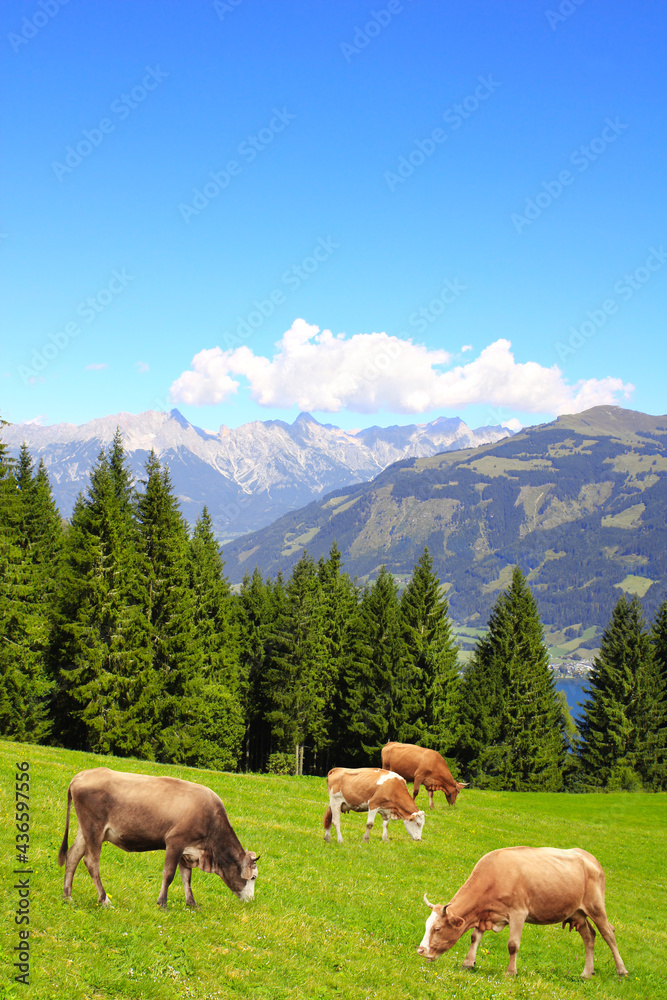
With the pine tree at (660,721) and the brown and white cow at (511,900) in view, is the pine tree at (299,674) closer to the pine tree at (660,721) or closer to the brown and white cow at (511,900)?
the pine tree at (660,721)

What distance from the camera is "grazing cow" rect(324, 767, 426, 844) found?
1966 cm

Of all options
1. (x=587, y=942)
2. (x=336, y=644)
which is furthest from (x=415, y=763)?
(x=336, y=644)

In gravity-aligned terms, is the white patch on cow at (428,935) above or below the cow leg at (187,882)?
below

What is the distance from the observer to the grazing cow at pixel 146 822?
1041 centimetres

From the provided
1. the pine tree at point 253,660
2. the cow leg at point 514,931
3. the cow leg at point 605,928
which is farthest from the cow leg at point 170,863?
the pine tree at point 253,660

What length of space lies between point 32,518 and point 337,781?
127 feet

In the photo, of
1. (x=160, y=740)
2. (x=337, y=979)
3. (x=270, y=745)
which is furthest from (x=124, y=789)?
(x=270, y=745)

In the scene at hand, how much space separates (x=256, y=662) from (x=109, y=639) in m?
28.2

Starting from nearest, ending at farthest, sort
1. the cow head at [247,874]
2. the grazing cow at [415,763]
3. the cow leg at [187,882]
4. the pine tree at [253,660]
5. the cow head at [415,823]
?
the cow leg at [187,882], the cow head at [247,874], the cow head at [415,823], the grazing cow at [415,763], the pine tree at [253,660]

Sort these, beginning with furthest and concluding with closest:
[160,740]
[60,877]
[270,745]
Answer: [270,745] → [160,740] → [60,877]

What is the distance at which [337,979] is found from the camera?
34.6 ft

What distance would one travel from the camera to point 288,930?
464 inches

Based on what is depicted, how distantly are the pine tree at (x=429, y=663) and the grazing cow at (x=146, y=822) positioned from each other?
141ft

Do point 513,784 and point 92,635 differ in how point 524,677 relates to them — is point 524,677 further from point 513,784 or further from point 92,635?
point 92,635
